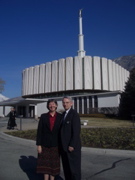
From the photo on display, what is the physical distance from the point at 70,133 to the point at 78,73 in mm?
48396

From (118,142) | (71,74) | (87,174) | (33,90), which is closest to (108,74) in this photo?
(71,74)

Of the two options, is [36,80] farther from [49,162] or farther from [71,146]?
[71,146]

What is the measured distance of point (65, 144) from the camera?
12.0 feet

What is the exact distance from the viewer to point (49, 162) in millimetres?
3859

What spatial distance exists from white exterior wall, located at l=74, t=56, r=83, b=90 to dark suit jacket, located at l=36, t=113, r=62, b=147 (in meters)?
47.2

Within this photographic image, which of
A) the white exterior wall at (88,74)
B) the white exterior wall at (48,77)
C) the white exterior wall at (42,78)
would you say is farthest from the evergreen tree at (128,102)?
the white exterior wall at (42,78)

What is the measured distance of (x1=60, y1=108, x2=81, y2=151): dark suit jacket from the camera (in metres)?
3.62

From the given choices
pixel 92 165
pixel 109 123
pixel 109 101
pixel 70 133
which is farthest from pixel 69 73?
pixel 70 133

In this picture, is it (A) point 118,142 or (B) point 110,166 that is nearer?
(B) point 110,166

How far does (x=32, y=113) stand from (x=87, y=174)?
41.9 m

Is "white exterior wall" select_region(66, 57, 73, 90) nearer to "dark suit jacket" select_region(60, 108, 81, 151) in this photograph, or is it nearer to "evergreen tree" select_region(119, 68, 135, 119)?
"evergreen tree" select_region(119, 68, 135, 119)

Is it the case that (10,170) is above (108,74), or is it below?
below

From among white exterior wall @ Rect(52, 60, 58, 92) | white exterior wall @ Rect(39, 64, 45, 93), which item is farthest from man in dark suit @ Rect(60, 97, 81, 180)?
white exterior wall @ Rect(39, 64, 45, 93)

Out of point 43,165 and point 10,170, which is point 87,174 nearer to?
Answer: point 43,165
